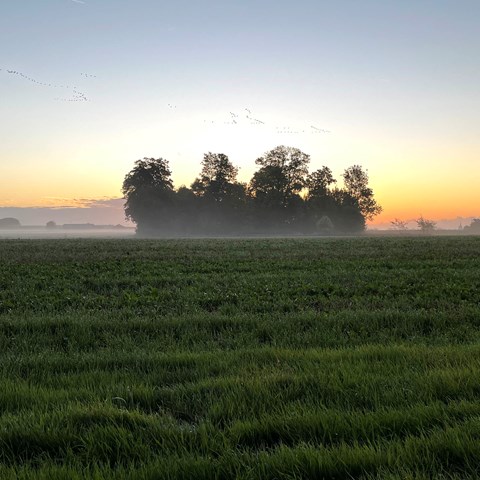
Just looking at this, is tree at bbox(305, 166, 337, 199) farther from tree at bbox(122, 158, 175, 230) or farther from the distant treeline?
tree at bbox(122, 158, 175, 230)

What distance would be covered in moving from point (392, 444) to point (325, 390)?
1.36 m

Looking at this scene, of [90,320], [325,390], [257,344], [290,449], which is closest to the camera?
[290,449]

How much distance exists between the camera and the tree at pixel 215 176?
120 meters

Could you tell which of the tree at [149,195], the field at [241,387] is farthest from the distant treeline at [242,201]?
the field at [241,387]

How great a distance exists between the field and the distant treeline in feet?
336

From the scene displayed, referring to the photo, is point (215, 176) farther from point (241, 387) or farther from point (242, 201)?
point (241, 387)

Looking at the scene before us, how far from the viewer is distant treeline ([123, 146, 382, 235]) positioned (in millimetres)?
114438

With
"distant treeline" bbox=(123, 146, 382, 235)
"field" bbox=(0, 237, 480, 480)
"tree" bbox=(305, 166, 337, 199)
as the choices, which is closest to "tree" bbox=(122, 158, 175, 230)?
"distant treeline" bbox=(123, 146, 382, 235)

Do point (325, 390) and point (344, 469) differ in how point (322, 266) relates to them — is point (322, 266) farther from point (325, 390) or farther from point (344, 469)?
point (344, 469)

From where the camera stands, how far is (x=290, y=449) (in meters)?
3.24

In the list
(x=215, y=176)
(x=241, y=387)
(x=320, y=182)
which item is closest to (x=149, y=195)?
(x=215, y=176)

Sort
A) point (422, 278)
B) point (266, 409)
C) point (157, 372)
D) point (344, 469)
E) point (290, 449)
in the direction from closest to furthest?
point (344, 469)
point (290, 449)
point (266, 409)
point (157, 372)
point (422, 278)

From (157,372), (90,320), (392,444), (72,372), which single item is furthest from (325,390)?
(90,320)

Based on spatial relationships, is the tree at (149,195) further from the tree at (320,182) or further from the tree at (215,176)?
the tree at (320,182)
